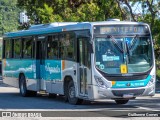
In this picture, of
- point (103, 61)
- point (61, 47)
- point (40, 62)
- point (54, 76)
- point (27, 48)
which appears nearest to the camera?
point (103, 61)

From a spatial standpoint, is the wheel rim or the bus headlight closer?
the bus headlight

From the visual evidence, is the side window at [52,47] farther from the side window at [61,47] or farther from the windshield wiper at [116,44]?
the windshield wiper at [116,44]

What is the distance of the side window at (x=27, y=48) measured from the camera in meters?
23.3

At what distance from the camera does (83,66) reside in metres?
17.9

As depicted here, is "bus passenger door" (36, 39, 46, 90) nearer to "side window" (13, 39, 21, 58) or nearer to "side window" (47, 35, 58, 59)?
"side window" (47, 35, 58, 59)

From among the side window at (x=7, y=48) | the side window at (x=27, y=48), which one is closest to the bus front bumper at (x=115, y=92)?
the side window at (x=27, y=48)

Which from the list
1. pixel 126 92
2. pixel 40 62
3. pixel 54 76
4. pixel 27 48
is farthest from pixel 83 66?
pixel 27 48

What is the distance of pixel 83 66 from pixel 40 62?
15.1ft

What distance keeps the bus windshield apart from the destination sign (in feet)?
0.71

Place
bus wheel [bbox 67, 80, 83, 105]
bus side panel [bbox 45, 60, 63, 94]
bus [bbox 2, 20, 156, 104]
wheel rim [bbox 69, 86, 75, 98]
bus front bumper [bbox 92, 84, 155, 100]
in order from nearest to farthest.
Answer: bus front bumper [bbox 92, 84, 155, 100] → bus [bbox 2, 20, 156, 104] → bus wheel [bbox 67, 80, 83, 105] → wheel rim [bbox 69, 86, 75, 98] → bus side panel [bbox 45, 60, 63, 94]

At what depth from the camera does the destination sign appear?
57.8ft

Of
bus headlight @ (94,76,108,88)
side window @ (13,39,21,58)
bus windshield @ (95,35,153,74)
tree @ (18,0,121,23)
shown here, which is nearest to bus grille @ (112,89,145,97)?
bus headlight @ (94,76,108,88)

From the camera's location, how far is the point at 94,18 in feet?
115

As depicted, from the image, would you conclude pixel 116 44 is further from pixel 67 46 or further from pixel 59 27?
pixel 59 27
